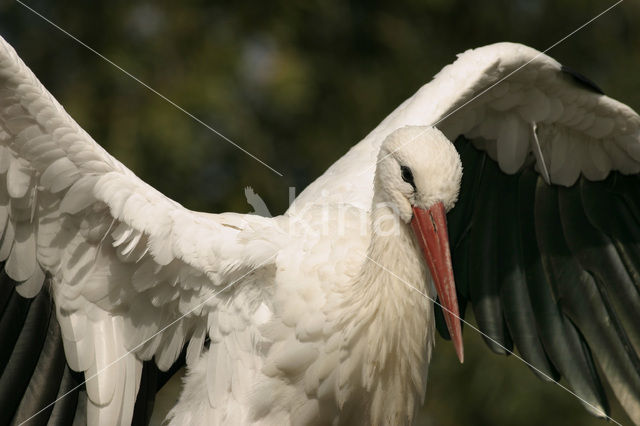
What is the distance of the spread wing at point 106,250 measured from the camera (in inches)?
→ 144

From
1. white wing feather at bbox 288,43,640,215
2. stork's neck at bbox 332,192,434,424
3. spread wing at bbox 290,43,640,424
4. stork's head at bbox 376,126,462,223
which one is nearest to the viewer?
stork's head at bbox 376,126,462,223

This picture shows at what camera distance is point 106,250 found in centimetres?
391

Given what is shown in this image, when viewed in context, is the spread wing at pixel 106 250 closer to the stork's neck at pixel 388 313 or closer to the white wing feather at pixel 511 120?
the stork's neck at pixel 388 313

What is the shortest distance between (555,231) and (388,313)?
175 centimetres

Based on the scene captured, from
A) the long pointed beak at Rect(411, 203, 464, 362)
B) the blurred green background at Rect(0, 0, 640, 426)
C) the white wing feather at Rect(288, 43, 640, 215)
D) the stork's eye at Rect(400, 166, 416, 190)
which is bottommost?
the blurred green background at Rect(0, 0, 640, 426)

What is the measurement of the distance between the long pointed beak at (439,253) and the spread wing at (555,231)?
51.3 inches

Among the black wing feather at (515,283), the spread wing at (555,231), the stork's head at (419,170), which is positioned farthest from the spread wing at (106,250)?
→ the black wing feather at (515,283)

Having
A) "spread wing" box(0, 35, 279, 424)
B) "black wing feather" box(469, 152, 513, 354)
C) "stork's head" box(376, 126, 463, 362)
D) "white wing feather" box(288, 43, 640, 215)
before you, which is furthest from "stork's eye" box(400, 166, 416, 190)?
"black wing feather" box(469, 152, 513, 354)

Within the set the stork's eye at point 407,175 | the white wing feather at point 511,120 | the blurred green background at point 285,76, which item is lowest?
the blurred green background at point 285,76

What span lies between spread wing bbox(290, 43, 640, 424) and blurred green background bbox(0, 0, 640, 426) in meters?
2.61

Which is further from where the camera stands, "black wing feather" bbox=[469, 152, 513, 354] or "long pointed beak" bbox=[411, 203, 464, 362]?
"black wing feather" bbox=[469, 152, 513, 354]

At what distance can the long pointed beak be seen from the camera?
12.0 ft

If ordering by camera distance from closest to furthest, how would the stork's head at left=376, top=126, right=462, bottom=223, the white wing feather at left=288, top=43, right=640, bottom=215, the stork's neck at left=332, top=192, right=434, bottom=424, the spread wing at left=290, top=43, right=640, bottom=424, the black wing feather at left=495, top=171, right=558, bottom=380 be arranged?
the stork's head at left=376, top=126, right=462, bottom=223
the stork's neck at left=332, top=192, right=434, bottom=424
the white wing feather at left=288, top=43, right=640, bottom=215
the spread wing at left=290, top=43, right=640, bottom=424
the black wing feather at left=495, top=171, right=558, bottom=380

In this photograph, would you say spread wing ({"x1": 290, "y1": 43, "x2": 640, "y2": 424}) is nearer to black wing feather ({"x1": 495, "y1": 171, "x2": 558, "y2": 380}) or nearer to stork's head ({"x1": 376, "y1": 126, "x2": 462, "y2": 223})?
black wing feather ({"x1": 495, "y1": 171, "x2": 558, "y2": 380})
